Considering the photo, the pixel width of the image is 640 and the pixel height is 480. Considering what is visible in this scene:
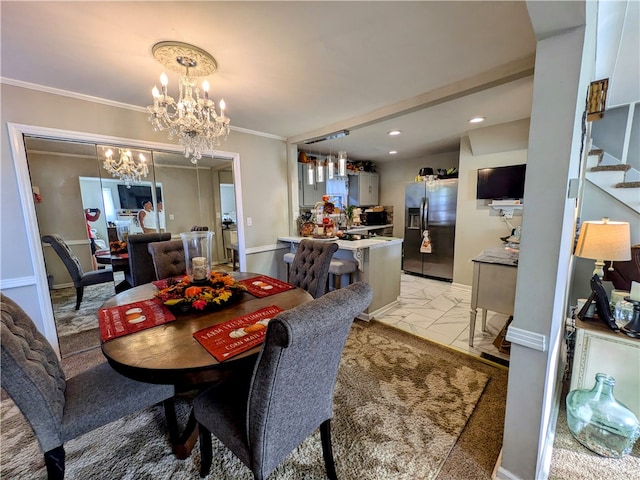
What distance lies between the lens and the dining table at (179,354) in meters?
1.01

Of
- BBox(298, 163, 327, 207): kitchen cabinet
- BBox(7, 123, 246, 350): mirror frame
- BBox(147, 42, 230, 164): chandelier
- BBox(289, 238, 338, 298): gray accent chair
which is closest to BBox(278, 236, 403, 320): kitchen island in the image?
BBox(289, 238, 338, 298): gray accent chair

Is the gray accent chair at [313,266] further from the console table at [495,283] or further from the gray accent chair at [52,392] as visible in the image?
the console table at [495,283]

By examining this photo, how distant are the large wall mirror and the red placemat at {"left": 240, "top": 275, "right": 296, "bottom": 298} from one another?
1.53 meters

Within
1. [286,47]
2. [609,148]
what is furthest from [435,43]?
[609,148]

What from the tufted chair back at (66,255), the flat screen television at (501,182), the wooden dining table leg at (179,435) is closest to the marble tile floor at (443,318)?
the flat screen television at (501,182)

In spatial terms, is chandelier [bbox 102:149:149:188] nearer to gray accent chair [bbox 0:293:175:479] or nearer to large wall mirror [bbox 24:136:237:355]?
large wall mirror [bbox 24:136:237:355]

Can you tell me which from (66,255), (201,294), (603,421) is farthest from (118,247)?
(603,421)

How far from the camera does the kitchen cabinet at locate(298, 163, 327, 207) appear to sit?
4539 mm

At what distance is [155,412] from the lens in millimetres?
1769

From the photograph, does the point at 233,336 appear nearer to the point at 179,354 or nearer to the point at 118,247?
Result: the point at 179,354

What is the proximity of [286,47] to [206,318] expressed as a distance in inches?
69.1

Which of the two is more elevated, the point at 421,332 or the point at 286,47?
the point at 286,47

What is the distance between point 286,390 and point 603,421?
190cm

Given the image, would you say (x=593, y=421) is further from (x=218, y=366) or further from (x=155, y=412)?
(x=155, y=412)
